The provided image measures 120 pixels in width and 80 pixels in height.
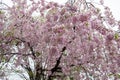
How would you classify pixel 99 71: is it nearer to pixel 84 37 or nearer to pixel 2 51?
pixel 84 37

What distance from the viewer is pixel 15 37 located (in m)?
8.23

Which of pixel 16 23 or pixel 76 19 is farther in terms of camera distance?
pixel 16 23

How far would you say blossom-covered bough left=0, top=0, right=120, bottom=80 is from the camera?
6941 mm

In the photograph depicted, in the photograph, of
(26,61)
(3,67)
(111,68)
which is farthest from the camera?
(3,67)

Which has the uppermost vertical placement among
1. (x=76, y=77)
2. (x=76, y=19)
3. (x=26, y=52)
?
(x=76, y=19)

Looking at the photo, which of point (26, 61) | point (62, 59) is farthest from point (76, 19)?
point (26, 61)

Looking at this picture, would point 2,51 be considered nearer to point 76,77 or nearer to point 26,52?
point 26,52

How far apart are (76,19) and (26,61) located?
3.59m

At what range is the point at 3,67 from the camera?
433 inches

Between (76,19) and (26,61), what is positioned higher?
(76,19)

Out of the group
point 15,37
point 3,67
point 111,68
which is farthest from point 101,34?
point 3,67

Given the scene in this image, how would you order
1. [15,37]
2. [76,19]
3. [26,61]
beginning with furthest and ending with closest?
1. [26,61]
2. [15,37]
3. [76,19]

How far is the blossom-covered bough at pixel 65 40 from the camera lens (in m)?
6.94

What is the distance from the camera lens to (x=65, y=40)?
6.77 m
